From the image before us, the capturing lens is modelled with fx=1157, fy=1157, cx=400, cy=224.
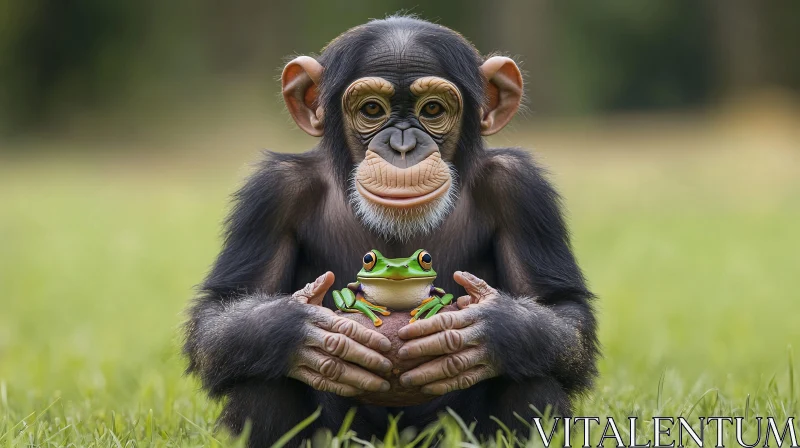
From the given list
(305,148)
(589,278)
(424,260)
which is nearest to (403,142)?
(424,260)

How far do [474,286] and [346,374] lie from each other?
23.2 inches

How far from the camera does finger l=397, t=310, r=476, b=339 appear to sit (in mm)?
3977

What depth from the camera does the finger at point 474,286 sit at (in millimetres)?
4195

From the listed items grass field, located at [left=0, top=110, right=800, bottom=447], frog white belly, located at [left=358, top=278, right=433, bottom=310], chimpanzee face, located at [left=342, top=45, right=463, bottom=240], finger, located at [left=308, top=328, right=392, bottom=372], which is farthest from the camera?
grass field, located at [left=0, top=110, right=800, bottom=447]

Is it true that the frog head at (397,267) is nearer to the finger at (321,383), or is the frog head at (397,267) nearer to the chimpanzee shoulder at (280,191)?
the finger at (321,383)

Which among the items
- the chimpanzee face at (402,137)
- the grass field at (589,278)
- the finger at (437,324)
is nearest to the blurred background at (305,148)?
the grass field at (589,278)

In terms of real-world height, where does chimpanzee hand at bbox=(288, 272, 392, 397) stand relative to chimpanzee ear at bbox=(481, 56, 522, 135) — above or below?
below

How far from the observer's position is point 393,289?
13.3 ft

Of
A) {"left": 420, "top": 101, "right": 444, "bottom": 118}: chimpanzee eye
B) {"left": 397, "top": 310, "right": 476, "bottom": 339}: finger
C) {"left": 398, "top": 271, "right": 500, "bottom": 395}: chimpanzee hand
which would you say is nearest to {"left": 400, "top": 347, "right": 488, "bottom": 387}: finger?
{"left": 398, "top": 271, "right": 500, "bottom": 395}: chimpanzee hand

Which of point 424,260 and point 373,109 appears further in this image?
point 373,109

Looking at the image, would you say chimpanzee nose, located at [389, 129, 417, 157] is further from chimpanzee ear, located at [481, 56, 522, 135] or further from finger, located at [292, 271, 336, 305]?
chimpanzee ear, located at [481, 56, 522, 135]

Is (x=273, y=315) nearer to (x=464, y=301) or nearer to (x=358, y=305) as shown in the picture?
(x=358, y=305)

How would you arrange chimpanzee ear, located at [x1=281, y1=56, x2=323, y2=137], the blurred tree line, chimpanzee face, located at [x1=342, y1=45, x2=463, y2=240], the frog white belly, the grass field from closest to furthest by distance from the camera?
the frog white belly < chimpanzee face, located at [x1=342, y1=45, x2=463, y2=240] < chimpanzee ear, located at [x1=281, y1=56, x2=323, y2=137] < the grass field < the blurred tree line

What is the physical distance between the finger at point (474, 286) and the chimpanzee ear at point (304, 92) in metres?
0.98
